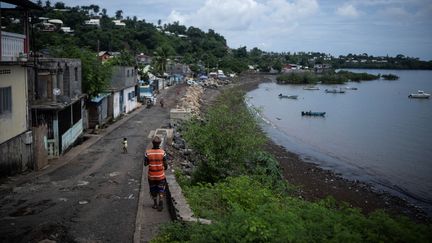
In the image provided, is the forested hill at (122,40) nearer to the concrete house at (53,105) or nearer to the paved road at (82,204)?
the concrete house at (53,105)

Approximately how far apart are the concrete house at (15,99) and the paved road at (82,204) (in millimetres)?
1220

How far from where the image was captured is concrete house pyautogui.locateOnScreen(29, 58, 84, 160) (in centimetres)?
1778

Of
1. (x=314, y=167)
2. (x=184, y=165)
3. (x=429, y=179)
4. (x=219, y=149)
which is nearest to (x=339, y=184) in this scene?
Result: (x=314, y=167)

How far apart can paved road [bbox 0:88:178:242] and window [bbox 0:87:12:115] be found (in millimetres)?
2674

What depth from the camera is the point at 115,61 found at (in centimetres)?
4409

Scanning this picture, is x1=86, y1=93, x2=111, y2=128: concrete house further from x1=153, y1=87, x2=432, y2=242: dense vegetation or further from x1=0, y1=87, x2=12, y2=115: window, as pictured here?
x1=153, y1=87, x2=432, y2=242: dense vegetation

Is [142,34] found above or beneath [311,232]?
above

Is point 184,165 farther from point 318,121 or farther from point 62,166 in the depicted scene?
point 318,121

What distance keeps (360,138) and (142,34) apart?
92.1m

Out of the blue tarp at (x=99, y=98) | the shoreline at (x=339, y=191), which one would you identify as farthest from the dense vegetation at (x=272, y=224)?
the blue tarp at (x=99, y=98)

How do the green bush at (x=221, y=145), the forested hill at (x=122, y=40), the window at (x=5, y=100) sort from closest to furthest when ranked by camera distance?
the window at (x=5, y=100)
the green bush at (x=221, y=145)
the forested hill at (x=122, y=40)

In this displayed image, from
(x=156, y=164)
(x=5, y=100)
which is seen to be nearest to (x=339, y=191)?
(x=156, y=164)

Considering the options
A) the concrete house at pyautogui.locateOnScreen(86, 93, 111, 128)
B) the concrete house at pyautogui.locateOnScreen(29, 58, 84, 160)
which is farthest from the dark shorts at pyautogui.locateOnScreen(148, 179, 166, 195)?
the concrete house at pyautogui.locateOnScreen(86, 93, 111, 128)

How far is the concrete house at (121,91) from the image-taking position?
106ft
